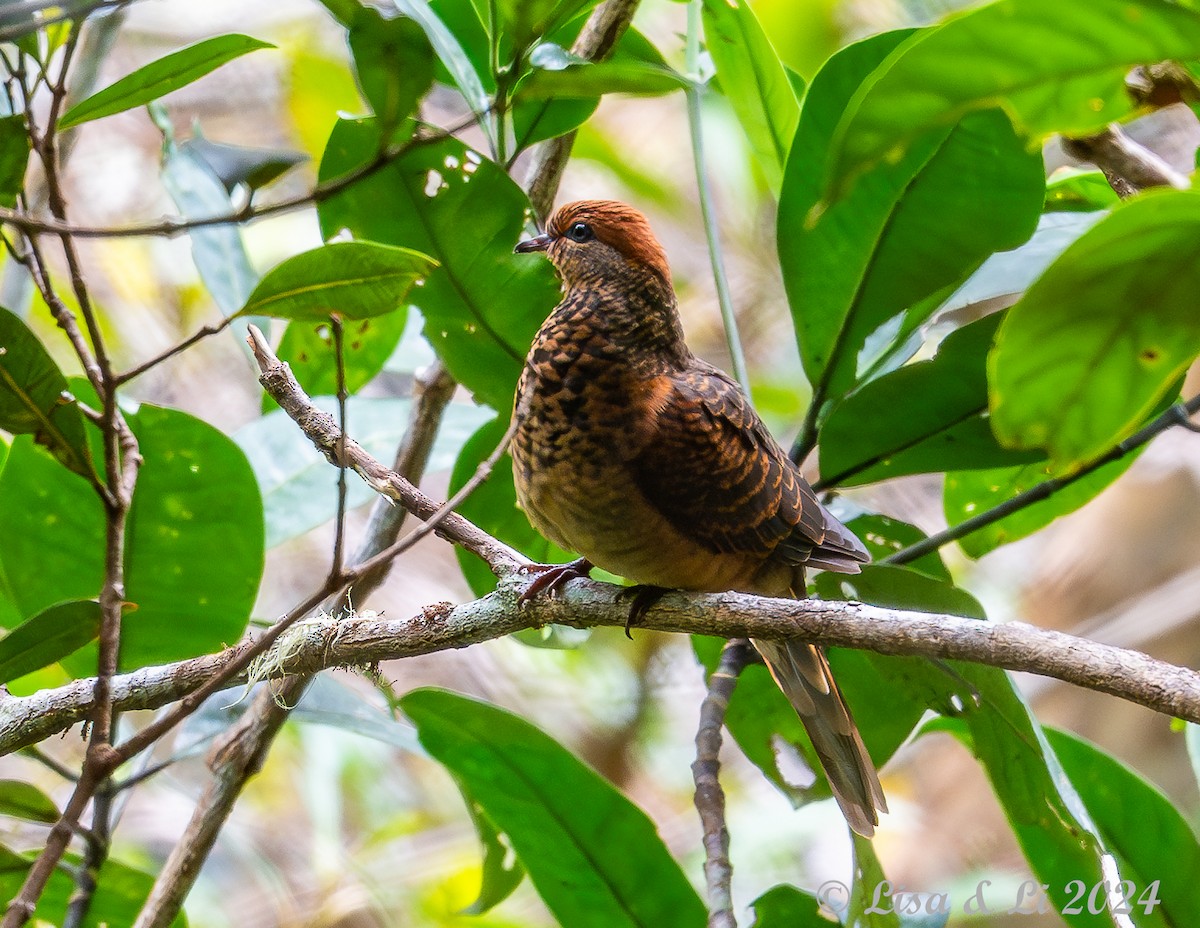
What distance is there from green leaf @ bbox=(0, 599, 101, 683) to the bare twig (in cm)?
84

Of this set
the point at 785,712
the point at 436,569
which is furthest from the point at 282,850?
the point at 785,712

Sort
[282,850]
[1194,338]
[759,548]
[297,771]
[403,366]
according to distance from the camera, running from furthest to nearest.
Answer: [297,771] → [282,850] → [403,366] → [759,548] → [1194,338]

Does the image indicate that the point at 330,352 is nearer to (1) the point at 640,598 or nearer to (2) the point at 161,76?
(2) the point at 161,76

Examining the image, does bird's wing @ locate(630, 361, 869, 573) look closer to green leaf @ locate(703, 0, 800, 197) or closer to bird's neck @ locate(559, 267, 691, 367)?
bird's neck @ locate(559, 267, 691, 367)

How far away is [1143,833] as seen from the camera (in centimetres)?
176

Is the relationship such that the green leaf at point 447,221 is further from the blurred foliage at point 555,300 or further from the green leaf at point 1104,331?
the green leaf at point 1104,331

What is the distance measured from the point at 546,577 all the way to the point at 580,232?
0.71 meters

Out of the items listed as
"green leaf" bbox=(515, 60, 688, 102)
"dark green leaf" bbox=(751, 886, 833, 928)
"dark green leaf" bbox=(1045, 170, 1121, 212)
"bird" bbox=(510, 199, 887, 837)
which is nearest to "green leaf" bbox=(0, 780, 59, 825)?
"bird" bbox=(510, 199, 887, 837)

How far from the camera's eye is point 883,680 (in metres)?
1.96

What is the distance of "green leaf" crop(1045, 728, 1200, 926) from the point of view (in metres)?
1.73

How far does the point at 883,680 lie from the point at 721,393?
58cm

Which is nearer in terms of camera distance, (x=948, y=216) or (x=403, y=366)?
(x=948, y=216)

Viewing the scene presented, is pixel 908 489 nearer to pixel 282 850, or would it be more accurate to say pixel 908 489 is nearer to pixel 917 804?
pixel 917 804

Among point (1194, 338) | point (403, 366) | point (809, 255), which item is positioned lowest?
point (1194, 338)
